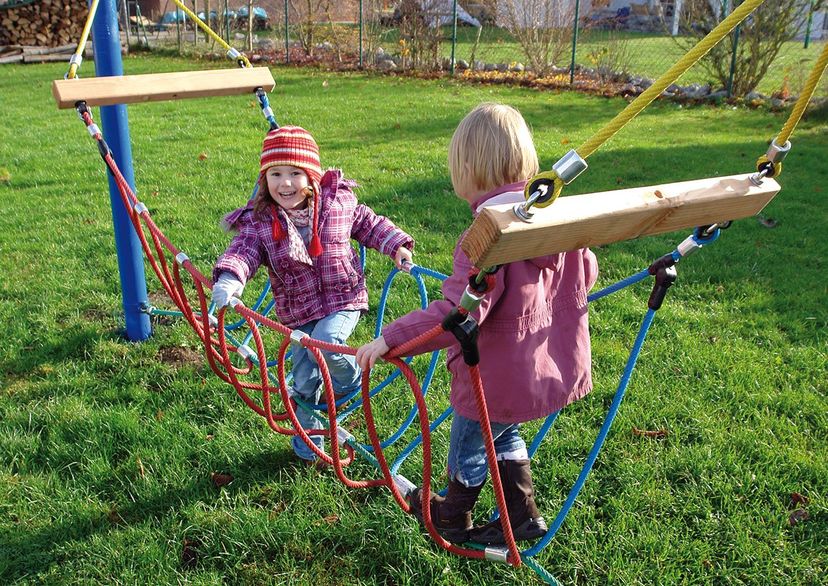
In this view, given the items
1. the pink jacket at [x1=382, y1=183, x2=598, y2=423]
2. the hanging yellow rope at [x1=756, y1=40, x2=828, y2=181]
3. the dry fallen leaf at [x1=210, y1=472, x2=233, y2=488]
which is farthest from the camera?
the dry fallen leaf at [x1=210, y1=472, x2=233, y2=488]

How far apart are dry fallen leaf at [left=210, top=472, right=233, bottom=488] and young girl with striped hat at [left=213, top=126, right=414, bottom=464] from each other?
258mm

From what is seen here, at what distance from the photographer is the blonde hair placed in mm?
1715

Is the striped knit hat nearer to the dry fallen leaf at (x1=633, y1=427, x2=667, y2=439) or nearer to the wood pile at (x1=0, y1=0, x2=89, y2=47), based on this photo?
the dry fallen leaf at (x1=633, y1=427, x2=667, y2=439)

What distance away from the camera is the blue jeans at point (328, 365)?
255 centimetres

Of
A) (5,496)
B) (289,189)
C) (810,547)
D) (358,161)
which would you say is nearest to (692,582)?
(810,547)

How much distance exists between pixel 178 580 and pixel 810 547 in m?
1.95

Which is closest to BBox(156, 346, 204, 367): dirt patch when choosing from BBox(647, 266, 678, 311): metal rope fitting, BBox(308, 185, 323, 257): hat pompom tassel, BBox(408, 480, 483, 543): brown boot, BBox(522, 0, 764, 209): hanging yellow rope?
BBox(308, 185, 323, 257): hat pompom tassel

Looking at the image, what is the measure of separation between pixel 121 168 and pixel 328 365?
1529 mm

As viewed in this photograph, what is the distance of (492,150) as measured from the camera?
1.71 meters

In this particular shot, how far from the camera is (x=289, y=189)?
254 cm

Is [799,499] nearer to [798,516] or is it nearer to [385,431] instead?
[798,516]

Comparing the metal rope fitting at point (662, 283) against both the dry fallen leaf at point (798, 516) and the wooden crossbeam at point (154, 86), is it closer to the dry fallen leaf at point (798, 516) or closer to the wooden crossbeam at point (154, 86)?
the dry fallen leaf at point (798, 516)

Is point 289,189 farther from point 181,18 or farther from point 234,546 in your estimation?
point 181,18

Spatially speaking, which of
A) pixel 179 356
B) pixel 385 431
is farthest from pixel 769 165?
pixel 179 356
